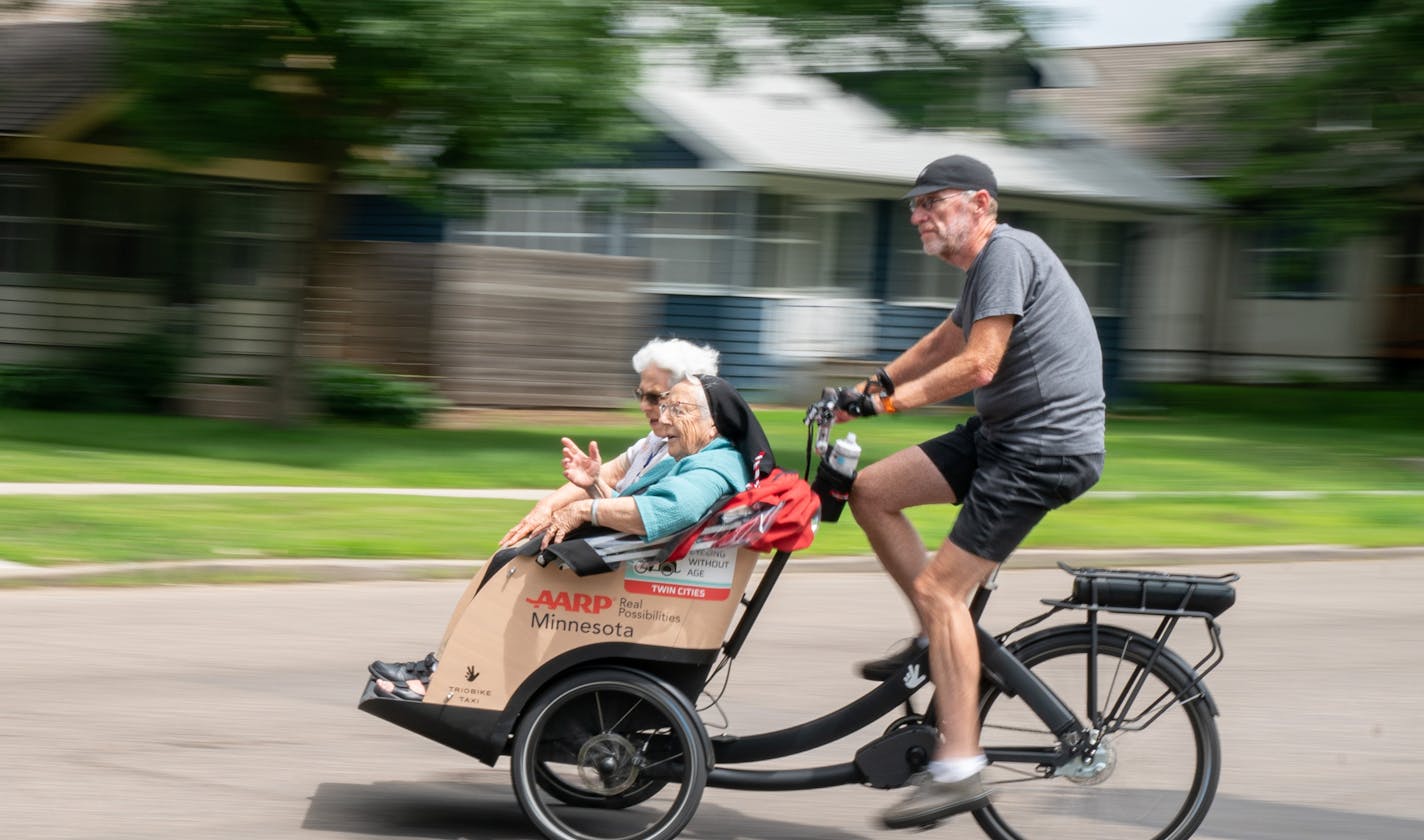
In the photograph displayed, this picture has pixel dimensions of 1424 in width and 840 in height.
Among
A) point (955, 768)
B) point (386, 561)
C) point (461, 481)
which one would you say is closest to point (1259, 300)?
point (461, 481)

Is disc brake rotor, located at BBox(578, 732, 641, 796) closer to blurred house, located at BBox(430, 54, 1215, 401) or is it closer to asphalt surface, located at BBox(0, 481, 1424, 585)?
asphalt surface, located at BBox(0, 481, 1424, 585)

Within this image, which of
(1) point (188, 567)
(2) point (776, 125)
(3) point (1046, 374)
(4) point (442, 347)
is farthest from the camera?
(2) point (776, 125)

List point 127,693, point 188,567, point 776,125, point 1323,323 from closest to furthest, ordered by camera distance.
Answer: point 127,693, point 188,567, point 776,125, point 1323,323

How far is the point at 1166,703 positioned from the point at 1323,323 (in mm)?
28637

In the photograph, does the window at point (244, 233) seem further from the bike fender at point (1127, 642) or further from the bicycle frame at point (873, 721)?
the bike fender at point (1127, 642)

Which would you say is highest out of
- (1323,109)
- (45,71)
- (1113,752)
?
(1323,109)

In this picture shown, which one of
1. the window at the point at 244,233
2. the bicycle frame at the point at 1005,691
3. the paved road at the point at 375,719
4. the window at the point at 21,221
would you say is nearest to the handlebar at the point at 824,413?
the bicycle frame at the point at 1005,691

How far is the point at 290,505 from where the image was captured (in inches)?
483

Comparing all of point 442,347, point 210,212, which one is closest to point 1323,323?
point 442,347

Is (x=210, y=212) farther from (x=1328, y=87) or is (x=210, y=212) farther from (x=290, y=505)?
(x=1328, y=87)

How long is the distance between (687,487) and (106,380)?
17.4 m

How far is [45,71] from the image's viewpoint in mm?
23000

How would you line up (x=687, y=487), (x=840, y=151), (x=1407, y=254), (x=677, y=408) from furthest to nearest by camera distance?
1. (x=1407, y=254)
2. (x=840, y=151)
3. (x=677, y=408)
4. (x=687, y=487)

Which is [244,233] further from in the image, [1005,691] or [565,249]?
[1005,691]
